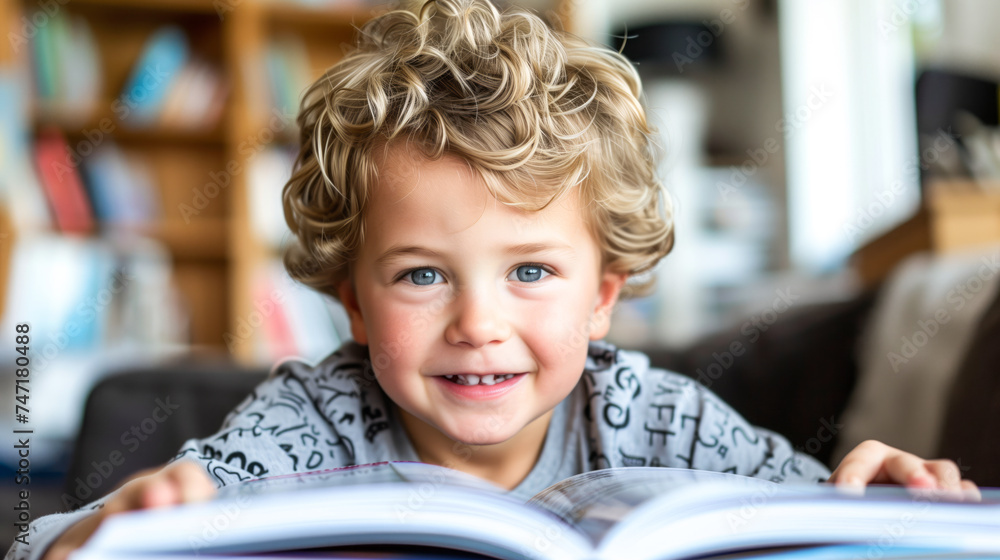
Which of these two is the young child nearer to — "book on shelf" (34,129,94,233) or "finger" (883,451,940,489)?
"finger" (883,451,940,489)

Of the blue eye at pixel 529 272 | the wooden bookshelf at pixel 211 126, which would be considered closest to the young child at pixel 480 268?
the blue eye at pixel 529 272

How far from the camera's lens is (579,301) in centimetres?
79

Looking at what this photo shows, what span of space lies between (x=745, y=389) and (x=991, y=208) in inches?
23.4

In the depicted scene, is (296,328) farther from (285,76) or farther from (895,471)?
(895,471)

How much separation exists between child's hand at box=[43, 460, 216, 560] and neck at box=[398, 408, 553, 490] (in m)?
0.38

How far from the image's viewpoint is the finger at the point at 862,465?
59 centimetres

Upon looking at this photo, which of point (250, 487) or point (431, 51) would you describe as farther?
point (431, 51)

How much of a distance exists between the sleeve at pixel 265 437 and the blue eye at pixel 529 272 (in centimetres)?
28

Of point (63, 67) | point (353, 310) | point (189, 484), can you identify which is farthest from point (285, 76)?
point (189, 484)

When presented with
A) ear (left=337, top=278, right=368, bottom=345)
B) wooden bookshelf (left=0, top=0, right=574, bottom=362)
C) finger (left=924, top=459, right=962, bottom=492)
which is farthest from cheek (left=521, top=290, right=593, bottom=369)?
wooden bookshelf (left=0, top=0, right=574, bottom=362)

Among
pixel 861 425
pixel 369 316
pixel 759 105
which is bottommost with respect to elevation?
pixel 861 425

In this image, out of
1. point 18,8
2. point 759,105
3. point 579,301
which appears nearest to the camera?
point 579,301

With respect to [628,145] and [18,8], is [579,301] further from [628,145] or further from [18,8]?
[18,8]

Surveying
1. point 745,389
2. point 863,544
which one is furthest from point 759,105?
point 863,544
